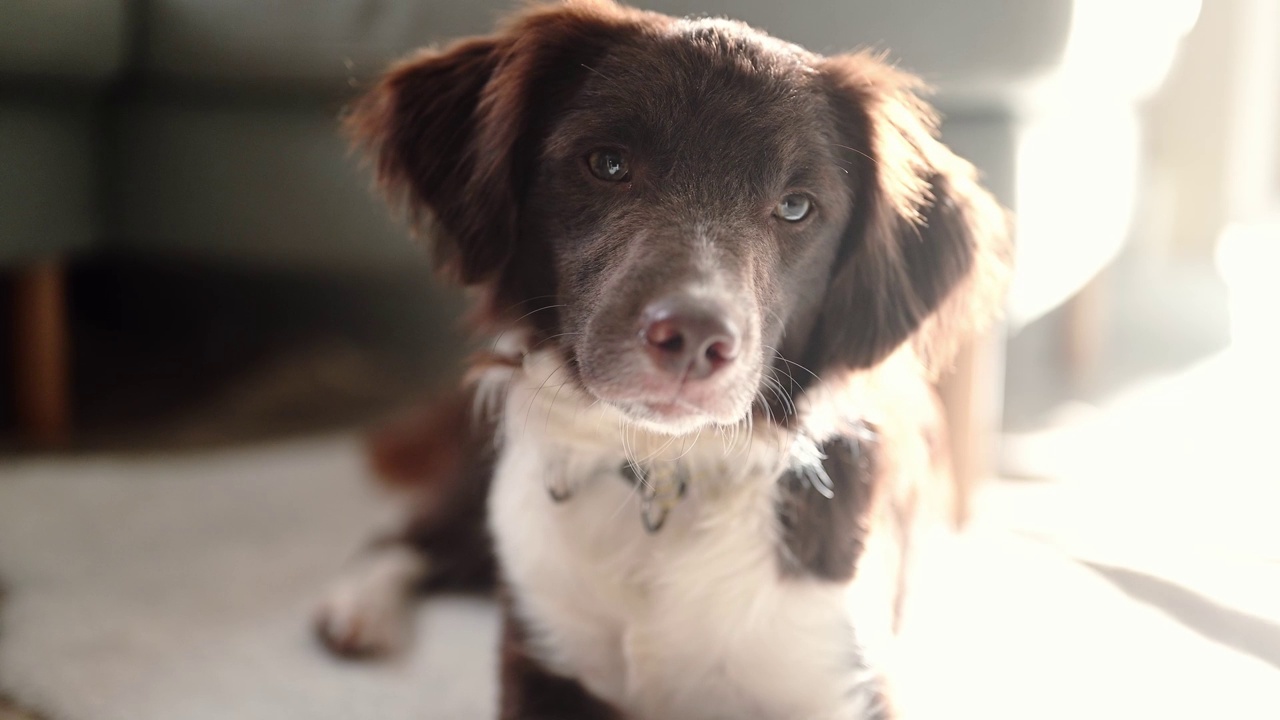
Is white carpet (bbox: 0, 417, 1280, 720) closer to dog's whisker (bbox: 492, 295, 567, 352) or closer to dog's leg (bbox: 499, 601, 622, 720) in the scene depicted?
dog's leg (bbox: 499, 601, 622, 720)

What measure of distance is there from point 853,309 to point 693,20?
1.39 feet

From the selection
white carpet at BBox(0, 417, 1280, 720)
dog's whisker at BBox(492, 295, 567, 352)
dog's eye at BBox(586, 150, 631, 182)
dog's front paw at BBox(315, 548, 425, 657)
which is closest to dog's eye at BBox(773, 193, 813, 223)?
dog's eye at BBox(586, 150, 631, 182)

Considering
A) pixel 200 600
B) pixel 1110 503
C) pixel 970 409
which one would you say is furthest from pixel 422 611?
pixel 1110 503

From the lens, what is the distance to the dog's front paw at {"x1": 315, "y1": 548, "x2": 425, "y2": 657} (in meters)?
1.66

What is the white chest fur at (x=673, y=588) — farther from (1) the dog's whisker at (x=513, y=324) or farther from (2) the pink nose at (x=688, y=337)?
(2) the pink nose at (x=688, y=337)

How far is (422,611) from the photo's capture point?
6.03 ft

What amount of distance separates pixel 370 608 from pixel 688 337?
36.5 inches

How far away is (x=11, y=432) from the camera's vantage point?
251cm

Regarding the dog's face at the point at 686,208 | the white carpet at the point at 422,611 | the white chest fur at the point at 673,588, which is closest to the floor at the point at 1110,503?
the white carpet at the point at 422,611

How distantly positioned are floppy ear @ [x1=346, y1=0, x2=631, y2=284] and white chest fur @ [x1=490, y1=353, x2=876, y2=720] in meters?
0.21

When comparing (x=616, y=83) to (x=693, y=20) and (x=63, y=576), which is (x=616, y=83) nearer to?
(x=693, y=20)

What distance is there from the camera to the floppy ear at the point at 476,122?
1.32 metres

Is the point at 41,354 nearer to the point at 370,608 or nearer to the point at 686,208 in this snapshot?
the point at 370,608

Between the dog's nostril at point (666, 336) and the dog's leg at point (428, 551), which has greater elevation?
the dog's nostril at point (666, 336)
